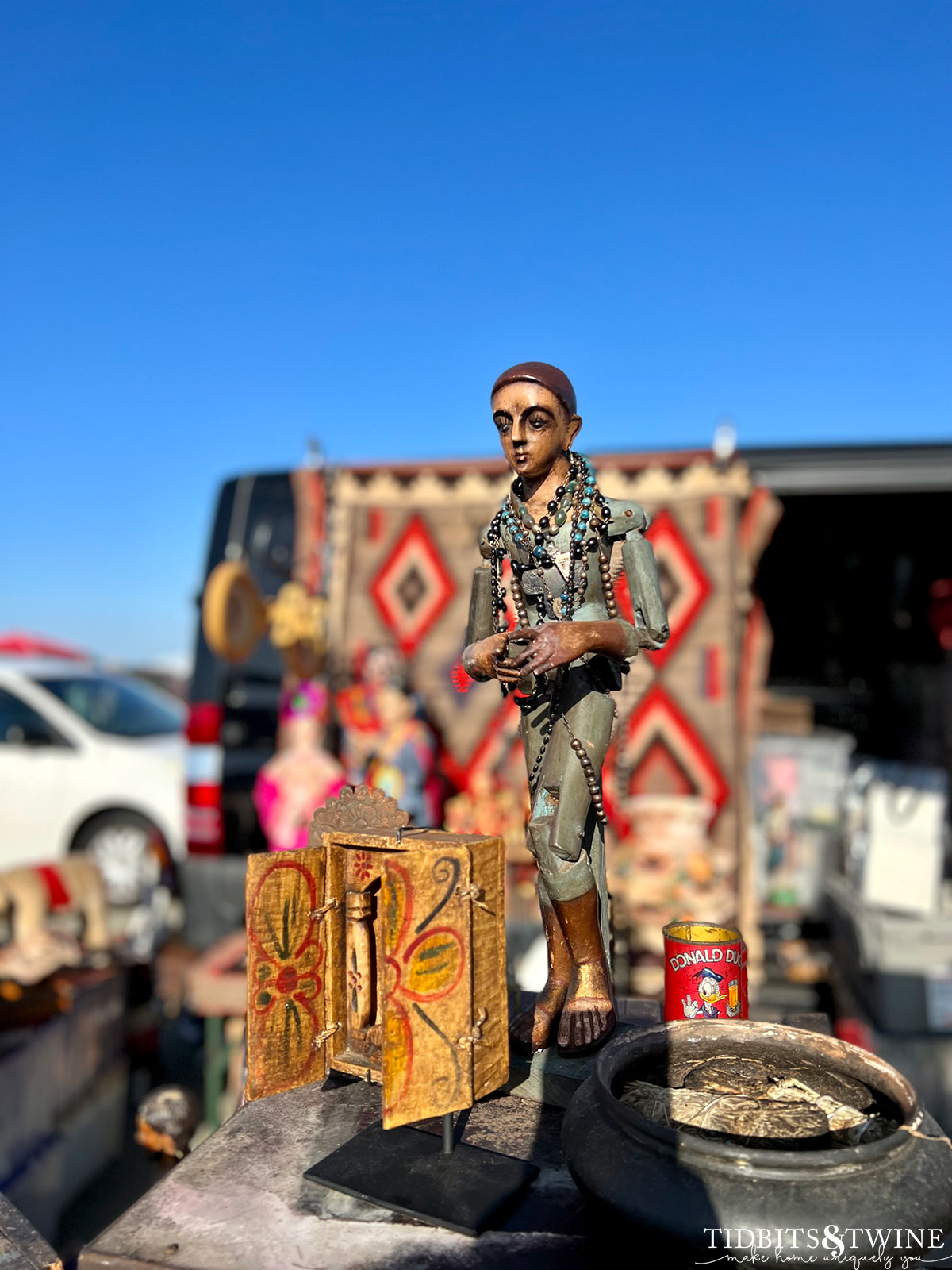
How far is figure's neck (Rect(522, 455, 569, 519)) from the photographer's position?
230 centimetres

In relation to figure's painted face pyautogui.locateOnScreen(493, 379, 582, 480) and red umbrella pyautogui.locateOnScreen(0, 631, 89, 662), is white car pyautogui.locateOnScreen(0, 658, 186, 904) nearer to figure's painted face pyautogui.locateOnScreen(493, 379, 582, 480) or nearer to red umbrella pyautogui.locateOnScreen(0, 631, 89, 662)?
red umbrella pyautogui.locateOnScreen(0, 631, 89, 662)

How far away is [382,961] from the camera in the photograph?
71.4 inches

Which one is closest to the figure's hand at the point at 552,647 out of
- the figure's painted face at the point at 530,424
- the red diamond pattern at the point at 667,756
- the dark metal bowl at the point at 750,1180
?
the figure's painted face at the point at 530,424

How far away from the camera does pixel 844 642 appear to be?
32.0 feet

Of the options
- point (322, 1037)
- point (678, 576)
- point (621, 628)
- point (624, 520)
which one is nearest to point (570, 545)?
point (624, 520)

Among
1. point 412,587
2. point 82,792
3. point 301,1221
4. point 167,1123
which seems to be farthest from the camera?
point 82,792

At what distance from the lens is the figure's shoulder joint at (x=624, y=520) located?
7.43 ft

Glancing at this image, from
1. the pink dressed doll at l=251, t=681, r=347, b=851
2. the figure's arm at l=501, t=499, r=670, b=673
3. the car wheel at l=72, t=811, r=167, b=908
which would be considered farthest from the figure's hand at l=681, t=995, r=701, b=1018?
the car wheel at l=72, t=811, r=167, b=908

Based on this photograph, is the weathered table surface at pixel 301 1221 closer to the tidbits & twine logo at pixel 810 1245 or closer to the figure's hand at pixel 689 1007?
the tidbits & twine logo at pixel 810 1245

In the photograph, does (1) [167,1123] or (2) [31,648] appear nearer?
(1) [167,1123]

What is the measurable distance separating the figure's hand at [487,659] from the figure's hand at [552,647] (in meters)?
0.09

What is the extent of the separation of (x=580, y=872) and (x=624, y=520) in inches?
34.2

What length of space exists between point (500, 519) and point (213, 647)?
3508 mm

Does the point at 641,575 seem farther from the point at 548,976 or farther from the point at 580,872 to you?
the point at 548,976
